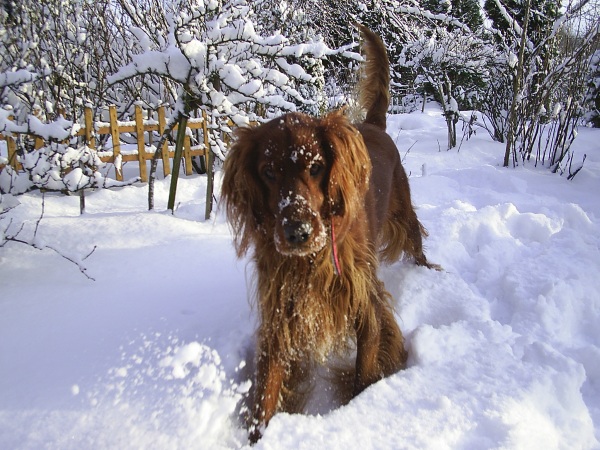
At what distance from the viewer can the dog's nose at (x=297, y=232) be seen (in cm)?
146

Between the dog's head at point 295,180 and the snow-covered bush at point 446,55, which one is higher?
the snow-covered bush at point 446,55

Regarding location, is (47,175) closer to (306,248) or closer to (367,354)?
(306,248)

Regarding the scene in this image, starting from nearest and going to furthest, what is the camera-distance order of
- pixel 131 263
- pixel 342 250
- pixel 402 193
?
1. pixel 342 250
2. pixel 131 263
3. pixel 402 193

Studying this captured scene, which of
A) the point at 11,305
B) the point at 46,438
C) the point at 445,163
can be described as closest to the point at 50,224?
the point at 11,305

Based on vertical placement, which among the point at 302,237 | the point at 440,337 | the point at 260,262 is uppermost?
the point at 302,237

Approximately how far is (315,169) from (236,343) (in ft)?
3.14

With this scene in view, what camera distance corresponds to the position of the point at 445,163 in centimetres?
662

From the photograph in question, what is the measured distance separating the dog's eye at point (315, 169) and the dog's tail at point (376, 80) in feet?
5.47

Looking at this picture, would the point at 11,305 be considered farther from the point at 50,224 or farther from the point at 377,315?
the point at 377,315

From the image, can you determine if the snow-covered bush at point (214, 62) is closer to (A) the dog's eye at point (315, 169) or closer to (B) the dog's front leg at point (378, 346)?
(A) the dog's eye at point (315, 169)

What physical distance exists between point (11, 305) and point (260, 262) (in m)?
1.27

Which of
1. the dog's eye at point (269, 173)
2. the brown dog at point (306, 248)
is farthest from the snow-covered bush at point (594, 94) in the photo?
the dog's eye at point (269, 173)

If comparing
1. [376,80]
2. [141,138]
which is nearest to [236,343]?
[376,80]

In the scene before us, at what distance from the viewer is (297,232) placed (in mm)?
1456
